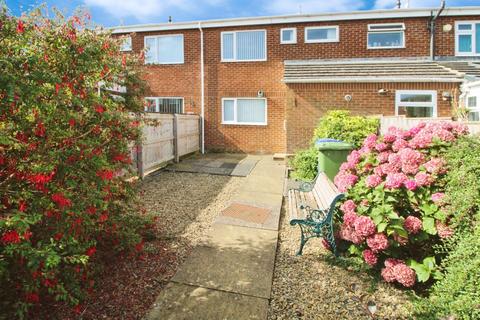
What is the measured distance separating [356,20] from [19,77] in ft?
45.5

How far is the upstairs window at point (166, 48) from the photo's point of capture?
14609 mm

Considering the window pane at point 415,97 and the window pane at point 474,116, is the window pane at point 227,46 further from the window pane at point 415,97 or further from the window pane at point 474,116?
the window pane at point 474,116

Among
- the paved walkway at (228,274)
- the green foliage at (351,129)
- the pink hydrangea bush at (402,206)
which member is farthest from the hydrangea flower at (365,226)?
the green foliage at (351,129)

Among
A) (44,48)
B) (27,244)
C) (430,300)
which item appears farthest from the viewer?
(430,300)

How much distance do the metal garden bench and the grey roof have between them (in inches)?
285

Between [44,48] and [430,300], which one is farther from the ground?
[44,48]

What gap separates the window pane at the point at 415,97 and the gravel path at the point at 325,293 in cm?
928

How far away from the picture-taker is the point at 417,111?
11477 mm

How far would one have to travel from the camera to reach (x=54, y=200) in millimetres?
2320

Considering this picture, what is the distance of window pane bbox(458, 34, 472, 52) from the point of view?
12.9 meters

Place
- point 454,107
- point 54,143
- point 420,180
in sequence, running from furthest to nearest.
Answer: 1. point 454,107
2. point 420,180
3. point 54,143

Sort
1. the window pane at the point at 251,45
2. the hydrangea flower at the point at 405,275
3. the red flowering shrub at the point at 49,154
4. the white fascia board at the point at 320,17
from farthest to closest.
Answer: the window pane at the point at 251,45, the white fascia board at the point at 320,17, the hydrangea flower at the point at 405,275, the red flowering shrub at the point at 49,154

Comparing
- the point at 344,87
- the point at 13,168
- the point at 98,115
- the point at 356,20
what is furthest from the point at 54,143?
the point at 356,20

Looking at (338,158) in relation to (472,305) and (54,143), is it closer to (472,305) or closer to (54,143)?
(472,305)
